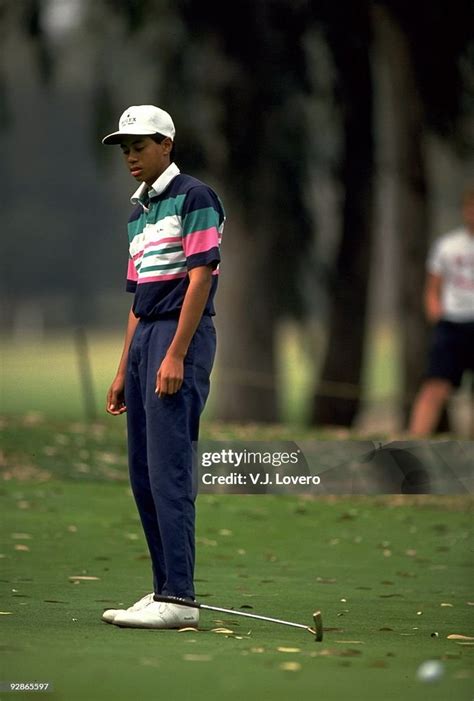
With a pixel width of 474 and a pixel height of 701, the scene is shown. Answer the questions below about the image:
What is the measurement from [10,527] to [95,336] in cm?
5396

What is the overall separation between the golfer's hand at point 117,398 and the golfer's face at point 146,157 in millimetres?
818

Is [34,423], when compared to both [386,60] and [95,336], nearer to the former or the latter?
[386,60]

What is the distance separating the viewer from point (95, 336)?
6406 centimetres

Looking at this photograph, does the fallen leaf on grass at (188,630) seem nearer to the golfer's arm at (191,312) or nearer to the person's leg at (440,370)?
the golfer's arm at (191,312)

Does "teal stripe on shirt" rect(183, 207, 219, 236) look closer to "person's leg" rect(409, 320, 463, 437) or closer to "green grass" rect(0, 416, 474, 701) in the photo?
"green grass" rect(0, 416, 474, 701)

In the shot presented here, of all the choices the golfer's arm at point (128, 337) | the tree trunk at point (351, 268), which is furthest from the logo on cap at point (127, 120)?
the tree trunk at point (351, 268)

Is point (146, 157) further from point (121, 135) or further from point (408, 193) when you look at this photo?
point (408, 193)

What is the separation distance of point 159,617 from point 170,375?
88cm

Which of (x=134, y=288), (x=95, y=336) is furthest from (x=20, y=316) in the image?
(x=134, y=288)

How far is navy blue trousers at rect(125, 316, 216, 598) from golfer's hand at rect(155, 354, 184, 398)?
0.06m

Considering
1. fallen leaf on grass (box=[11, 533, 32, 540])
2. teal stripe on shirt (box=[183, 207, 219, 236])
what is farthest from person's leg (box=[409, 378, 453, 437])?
teal stripe on shirt (box=[183, 207, 219, 236])

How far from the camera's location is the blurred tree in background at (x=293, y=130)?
56.5 ft

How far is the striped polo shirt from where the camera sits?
664 cm

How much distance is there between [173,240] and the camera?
6.72m
